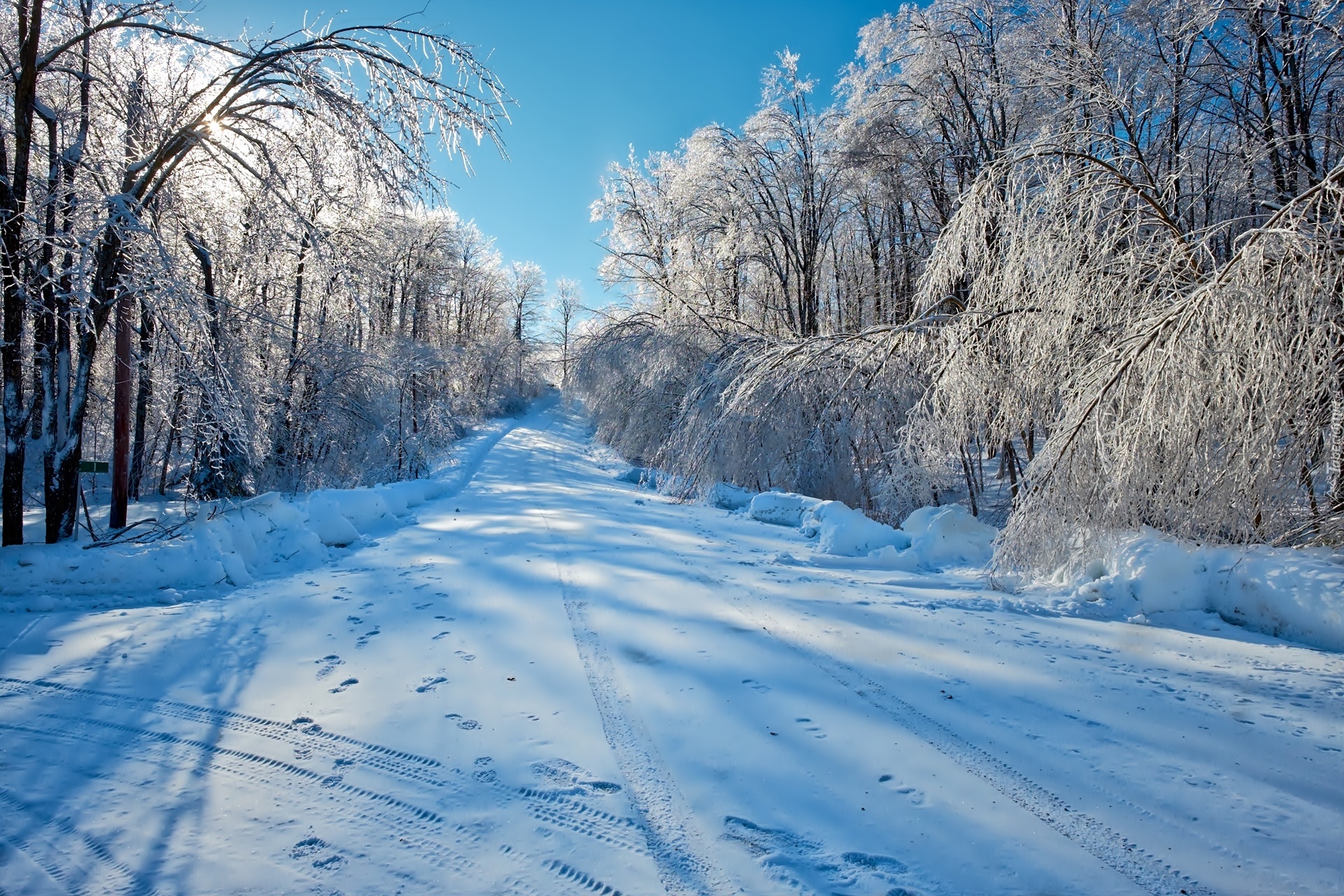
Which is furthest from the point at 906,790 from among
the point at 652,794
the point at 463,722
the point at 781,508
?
the point at 781,508

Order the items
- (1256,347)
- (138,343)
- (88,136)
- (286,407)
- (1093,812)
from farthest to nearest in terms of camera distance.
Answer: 1. (286,407)
2. (88,136)
3. (138,343)
4. (1256,347)
5. (1093,812)

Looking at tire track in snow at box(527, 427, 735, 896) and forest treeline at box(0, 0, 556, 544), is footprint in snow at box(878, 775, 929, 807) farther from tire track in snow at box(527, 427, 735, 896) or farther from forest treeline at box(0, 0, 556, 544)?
forest treeline at box(0, 0, 556, 544)

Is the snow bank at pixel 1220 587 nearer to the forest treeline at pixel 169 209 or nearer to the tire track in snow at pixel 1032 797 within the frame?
the tire track in snow at pixel 1032 797

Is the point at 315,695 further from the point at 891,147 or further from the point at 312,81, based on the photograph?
the point at 891,147

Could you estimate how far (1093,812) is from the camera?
2266mm

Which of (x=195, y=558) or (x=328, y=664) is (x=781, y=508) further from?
(x=195, y=558)

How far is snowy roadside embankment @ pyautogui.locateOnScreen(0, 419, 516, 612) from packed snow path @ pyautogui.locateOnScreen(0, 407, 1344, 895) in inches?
17.9

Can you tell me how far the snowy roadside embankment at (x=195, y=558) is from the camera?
185 inches

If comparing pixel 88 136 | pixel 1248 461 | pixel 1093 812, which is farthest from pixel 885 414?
pixel 88 136

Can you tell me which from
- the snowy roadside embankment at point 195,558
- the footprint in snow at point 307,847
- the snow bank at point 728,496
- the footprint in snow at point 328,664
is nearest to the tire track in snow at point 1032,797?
the footprint in snow at point 307,847

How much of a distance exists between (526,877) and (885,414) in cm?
746

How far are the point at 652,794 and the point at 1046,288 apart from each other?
16.8ft

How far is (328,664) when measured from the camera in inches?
141

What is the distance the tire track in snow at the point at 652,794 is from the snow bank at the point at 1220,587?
10.8 ft
